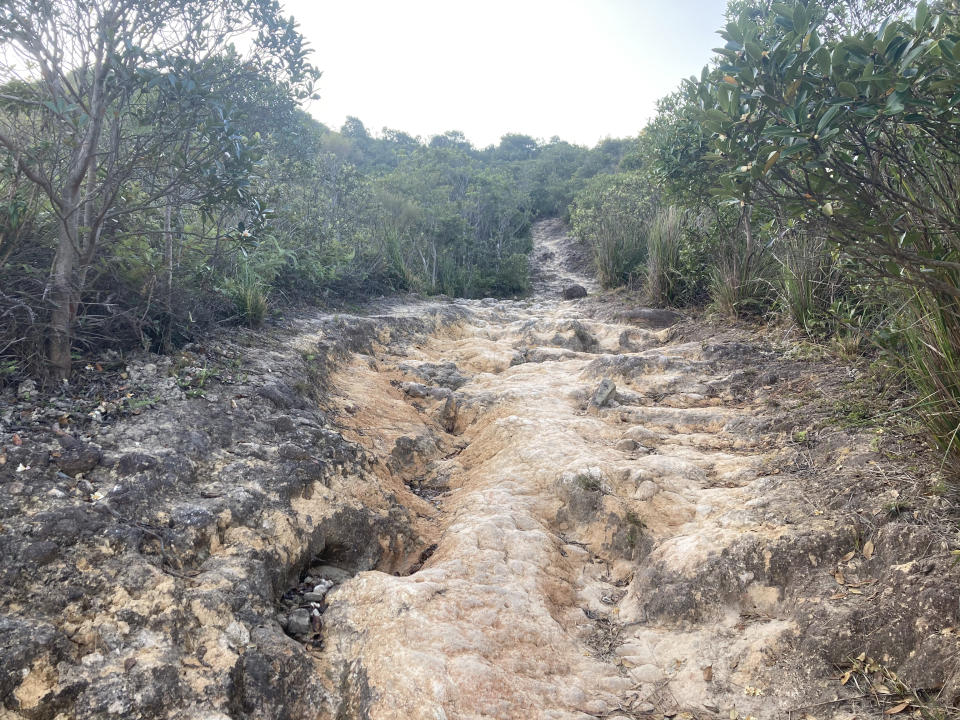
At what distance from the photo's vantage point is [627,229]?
388 inches

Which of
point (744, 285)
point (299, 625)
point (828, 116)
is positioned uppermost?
point (828, 116)

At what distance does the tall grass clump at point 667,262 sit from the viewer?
746 cm

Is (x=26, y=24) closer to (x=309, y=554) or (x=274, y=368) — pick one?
(x=274, y=368)

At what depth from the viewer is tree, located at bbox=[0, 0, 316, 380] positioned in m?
2.72

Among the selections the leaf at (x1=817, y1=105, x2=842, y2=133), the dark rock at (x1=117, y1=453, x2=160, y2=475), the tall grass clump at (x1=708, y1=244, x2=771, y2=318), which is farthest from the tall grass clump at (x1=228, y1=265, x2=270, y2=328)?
the tall grass clump at (x1=708, y1=244, x2=771, y2=318)

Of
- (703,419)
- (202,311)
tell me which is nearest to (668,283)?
(703,419)

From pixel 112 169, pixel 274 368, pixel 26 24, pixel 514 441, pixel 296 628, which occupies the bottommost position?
pixel 296 628

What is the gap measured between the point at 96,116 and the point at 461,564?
2.89 m

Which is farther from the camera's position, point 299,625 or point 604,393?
point 604,393

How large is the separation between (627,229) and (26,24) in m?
8.69

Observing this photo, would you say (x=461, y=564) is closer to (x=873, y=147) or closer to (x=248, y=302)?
(x=873, y=147)

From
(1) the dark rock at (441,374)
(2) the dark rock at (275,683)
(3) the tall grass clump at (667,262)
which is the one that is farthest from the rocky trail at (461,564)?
(3) the tall grass clump at (667,262)

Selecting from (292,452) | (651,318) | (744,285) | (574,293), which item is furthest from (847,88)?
(574,293)

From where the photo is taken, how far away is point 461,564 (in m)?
2.41
